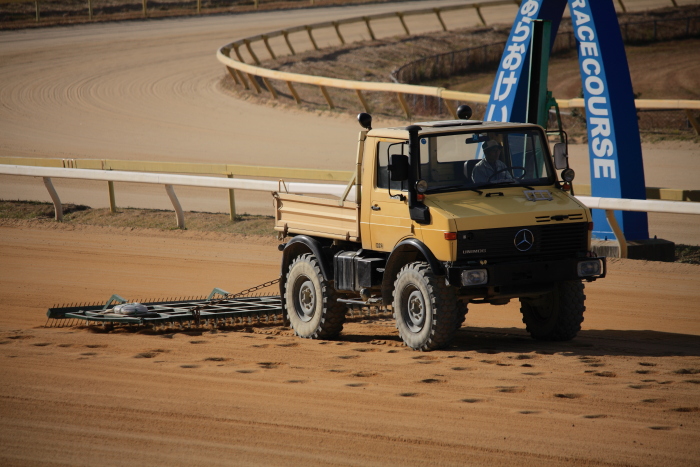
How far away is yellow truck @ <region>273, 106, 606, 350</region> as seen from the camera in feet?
29.7

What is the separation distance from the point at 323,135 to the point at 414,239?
51.1 feet

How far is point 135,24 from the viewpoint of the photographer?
1714 inches

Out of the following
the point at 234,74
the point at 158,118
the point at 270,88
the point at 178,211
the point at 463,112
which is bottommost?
the point at 178,211

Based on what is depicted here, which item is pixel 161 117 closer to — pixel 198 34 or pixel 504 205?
pixel 198 34

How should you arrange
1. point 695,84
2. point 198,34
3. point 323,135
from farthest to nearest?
point 198,34
point 695,84
point 323,135

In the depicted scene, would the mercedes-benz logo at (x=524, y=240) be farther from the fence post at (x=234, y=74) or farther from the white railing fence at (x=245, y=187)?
the fence post at (x=234, y=74)

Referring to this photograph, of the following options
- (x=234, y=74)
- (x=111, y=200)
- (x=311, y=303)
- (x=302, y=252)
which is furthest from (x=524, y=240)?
(x=234, y=74)

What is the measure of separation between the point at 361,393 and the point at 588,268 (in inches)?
109

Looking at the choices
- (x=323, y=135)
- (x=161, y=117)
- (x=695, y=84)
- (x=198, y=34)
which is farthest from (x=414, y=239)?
(x=198, y=34)

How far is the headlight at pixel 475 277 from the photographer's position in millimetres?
8844

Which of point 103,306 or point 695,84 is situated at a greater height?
point 695,84

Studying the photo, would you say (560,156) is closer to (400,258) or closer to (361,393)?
(400,258)

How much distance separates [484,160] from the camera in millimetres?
9625

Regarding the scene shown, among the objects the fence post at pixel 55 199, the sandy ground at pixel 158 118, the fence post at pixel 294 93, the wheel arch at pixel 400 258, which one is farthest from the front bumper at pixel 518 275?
the fence post at pixel 294 93
